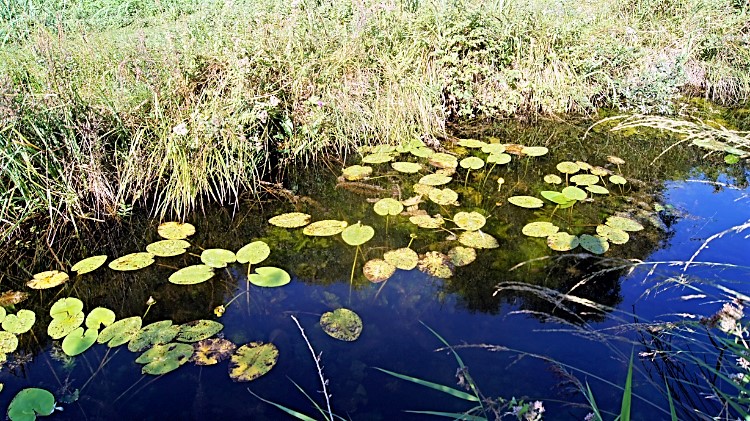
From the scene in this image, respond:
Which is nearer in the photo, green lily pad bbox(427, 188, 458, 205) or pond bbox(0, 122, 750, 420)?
pond bbox(0, 122, 750, 420)

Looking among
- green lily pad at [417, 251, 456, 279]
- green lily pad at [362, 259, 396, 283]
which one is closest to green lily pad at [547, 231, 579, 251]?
green lily pad at [417, 251, 456, 279]

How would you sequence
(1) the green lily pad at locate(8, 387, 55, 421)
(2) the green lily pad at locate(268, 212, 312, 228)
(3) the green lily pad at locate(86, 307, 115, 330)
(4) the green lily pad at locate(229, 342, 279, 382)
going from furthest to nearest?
(2) the green lily pad at locate(268, 212, 312, 228) → (3) the green lily pad at locate(86, 307, 115, 330) → (4) the green lily pad at locate(229, 342, 279, 382) → (1) the green lily pad at locate(8, 387, 55, 421)

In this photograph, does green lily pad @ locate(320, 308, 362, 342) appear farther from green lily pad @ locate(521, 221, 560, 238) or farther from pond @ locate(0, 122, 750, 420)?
green lily pad @ locate(521, 221, 560, 238)

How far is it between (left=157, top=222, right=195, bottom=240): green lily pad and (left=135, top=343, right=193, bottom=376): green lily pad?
0.83 meters

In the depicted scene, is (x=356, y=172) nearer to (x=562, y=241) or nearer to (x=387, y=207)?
(x=387, y=207)

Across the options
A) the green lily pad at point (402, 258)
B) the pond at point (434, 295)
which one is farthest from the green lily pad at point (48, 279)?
the green lily pad at point (402, 258)

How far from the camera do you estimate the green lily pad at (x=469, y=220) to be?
2.91m

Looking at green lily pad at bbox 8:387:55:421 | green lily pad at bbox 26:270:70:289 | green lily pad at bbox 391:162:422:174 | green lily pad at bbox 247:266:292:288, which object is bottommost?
green lily pad at bbox 8:387:55:421

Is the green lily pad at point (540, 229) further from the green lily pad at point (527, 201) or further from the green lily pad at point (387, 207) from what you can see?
the green lily pad at point (387, 207)

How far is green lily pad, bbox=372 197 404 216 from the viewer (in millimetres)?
3074

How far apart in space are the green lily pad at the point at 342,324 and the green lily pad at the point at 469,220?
887mm

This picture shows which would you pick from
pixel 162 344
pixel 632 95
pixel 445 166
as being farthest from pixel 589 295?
pixel 632 95

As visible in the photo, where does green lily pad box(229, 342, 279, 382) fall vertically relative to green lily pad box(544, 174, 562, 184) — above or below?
below

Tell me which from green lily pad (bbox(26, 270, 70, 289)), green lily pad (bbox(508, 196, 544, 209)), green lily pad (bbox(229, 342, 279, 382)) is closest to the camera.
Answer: green lily pad (bbox(229, 342, 279, 382))
